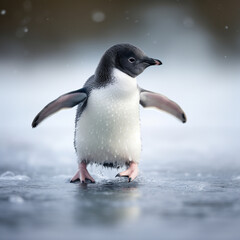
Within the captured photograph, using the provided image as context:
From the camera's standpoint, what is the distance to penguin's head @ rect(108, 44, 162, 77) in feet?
7.03

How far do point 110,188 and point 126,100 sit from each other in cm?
42

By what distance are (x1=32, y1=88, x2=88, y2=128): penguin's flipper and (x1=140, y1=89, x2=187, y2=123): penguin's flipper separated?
0.36 metres

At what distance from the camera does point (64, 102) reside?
7.22 ft

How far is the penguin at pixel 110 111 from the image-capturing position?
6.99 ft

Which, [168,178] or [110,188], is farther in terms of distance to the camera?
[168,178]

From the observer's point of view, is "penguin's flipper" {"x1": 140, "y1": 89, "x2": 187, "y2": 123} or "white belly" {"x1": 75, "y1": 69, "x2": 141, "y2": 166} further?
"penguin's flipper" {"x1": 140, "y1": 89, "x2": 187, "y2": 123}

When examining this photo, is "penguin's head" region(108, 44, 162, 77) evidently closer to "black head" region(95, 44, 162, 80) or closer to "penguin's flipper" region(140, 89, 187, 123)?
"black head" region(95, 44, 162, 80)

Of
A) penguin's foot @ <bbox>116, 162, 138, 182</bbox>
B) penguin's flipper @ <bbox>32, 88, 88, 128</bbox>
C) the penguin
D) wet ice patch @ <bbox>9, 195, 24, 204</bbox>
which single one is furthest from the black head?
wet ice patch @ <bbox>9, 195, 24, 204</bbox>

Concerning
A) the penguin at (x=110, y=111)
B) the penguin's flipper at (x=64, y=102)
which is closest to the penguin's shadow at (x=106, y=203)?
the penguin at (x=110, y=111)

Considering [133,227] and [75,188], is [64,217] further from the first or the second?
[75,188]

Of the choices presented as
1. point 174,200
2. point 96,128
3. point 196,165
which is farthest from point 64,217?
point 196,165

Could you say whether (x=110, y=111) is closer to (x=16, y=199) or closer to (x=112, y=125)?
(x=112, y=125)

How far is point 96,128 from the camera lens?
2.16 m

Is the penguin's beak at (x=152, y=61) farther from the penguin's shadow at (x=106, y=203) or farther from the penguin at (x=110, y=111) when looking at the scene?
the penguin's shadow at (x=106, y=203)
